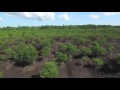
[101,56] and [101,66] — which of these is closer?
[101,66]

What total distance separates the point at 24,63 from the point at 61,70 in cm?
218

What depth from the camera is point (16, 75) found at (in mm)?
9078

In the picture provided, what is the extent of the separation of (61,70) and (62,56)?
0.81 m
